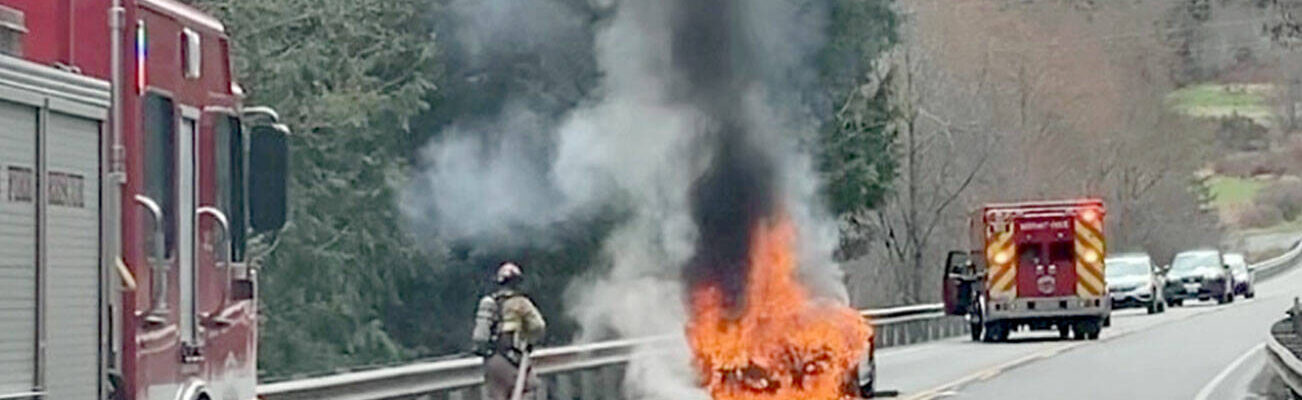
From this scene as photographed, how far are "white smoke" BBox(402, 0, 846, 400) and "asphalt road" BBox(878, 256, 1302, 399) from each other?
9.87ft

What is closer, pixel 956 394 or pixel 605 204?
pixel 956 394

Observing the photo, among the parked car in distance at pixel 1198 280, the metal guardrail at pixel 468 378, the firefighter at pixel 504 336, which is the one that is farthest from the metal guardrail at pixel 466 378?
the parked car in distance at pixel 1198 280

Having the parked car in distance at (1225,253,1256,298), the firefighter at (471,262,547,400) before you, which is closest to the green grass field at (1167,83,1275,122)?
the parked car in distance at (1225,253,1256,298)

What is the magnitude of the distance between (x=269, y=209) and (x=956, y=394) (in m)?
16.8

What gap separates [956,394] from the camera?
86.5 feet

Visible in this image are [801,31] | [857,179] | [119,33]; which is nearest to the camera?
[119,33]

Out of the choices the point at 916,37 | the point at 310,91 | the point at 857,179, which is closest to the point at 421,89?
the point at 310,91

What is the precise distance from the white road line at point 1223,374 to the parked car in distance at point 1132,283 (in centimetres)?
1800

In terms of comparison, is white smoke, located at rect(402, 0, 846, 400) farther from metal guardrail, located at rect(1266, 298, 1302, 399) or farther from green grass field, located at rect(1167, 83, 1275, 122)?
green grass field, located at rect(1167, 83, 1275, 122)

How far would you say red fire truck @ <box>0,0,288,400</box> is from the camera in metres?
7.82

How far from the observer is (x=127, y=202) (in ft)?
28.9

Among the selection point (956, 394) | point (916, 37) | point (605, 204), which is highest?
point (916, 37)

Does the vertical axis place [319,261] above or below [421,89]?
below

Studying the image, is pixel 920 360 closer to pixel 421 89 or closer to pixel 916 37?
pixel 421 89
